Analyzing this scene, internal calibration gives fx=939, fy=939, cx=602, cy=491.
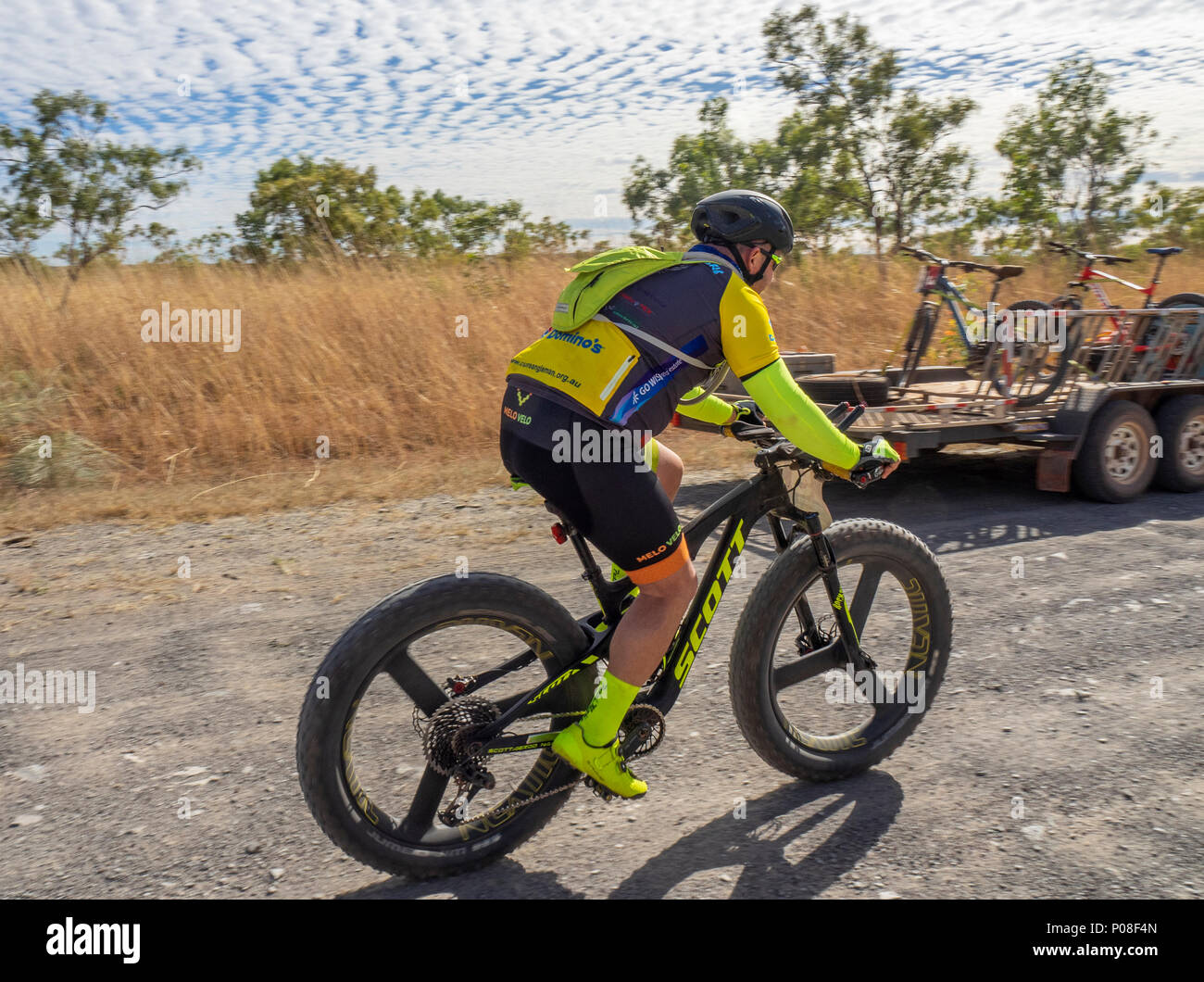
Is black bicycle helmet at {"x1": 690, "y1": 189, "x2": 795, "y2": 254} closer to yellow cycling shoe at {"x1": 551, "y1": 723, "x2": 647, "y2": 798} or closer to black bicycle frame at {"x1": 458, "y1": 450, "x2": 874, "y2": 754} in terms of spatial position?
black bicycle frame at {"x1": 458, "y1": 450, "x2": 874, "y2": 754}

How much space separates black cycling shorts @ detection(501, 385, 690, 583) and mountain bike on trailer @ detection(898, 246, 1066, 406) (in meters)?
5.67

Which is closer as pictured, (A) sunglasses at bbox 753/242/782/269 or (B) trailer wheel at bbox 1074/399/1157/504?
(A) sunglasses at bbox 753/242/782/269

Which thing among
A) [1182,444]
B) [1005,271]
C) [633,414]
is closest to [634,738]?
[633,414]

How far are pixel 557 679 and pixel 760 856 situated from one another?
2.97 ft

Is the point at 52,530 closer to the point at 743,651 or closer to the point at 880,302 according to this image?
the point at 743,651

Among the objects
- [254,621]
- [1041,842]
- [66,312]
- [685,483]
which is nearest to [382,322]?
[66,312]

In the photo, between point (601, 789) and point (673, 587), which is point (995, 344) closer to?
point (673, 587)

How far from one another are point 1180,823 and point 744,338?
88.9 inches

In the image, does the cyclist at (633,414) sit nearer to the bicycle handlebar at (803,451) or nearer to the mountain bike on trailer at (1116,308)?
the bicycle handlebar at (803,451)

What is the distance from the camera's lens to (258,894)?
9.82 ft

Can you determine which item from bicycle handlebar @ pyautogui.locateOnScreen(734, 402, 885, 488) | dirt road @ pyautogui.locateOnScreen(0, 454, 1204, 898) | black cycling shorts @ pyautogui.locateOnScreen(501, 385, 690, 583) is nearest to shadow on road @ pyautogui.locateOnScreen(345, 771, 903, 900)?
dirt road @ pyautogui.locateOnScreen(0, 454, 1204, 898)

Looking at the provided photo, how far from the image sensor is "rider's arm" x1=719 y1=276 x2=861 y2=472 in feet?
9.88

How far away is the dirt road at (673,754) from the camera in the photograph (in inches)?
121

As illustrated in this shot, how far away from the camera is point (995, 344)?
778cm
